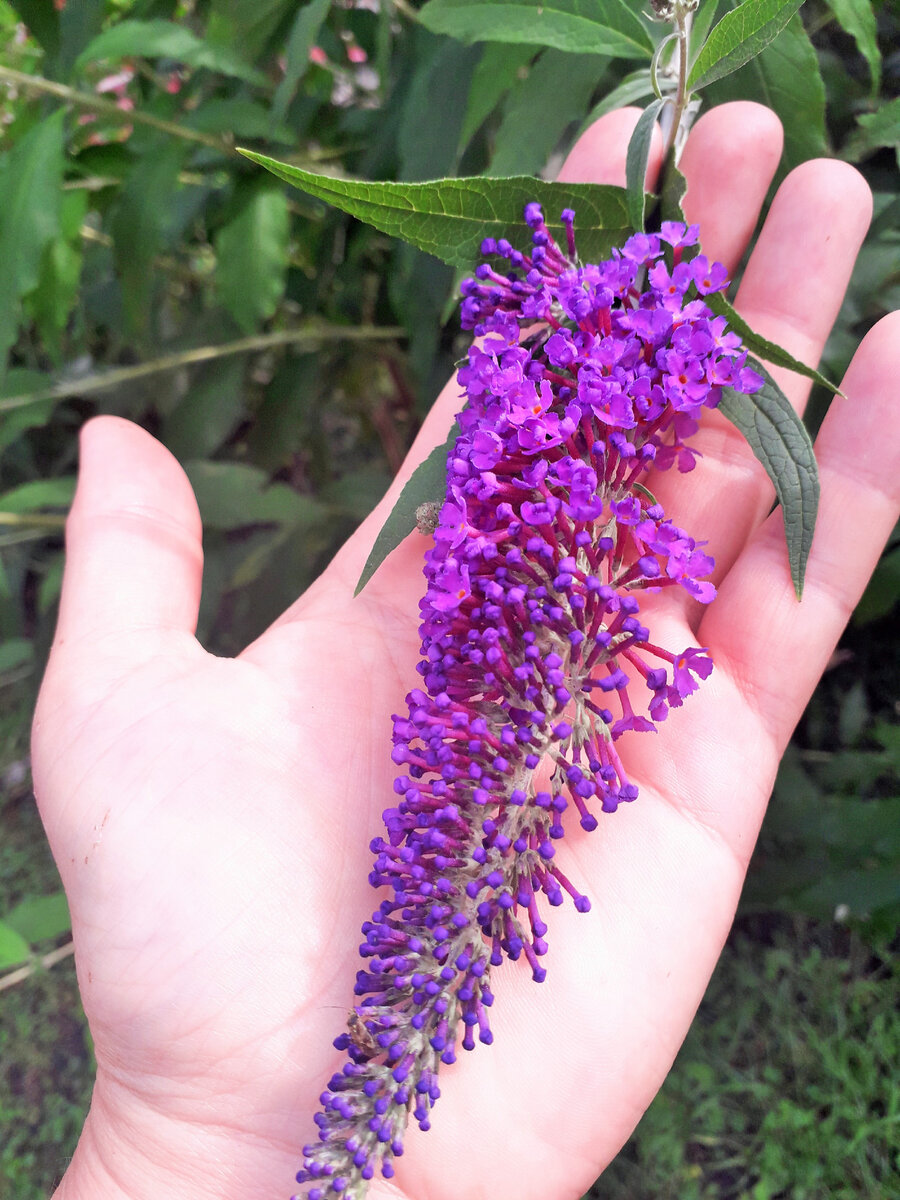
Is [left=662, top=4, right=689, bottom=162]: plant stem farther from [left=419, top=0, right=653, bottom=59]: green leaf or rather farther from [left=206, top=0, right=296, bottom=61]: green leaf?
[left=206, top=0, right=296, bottom=61]: green leaf

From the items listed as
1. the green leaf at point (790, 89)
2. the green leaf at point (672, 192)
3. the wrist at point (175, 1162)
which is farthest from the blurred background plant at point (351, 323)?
the wrist at point (175, 1162)

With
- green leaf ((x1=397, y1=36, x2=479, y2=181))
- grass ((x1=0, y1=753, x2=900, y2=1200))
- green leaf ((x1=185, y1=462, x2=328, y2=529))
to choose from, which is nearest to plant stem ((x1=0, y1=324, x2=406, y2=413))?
green leaf ((x1=185, y1=462, x2=328, y2=529))

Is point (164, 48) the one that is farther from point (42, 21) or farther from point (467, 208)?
point (467, 208)

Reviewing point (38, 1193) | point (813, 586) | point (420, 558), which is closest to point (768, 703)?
point (813, 586)

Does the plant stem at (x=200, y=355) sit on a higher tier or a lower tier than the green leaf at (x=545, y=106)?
lower

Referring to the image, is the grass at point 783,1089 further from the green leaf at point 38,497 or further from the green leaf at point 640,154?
the green leaf at point 38,497

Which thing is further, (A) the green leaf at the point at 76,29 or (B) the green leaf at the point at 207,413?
(B) the green leaf at the point at 207,413
